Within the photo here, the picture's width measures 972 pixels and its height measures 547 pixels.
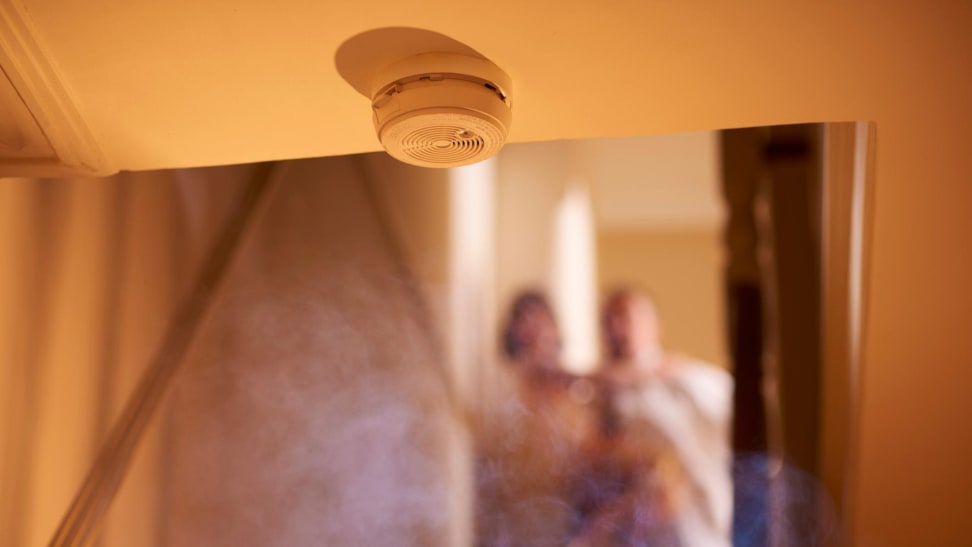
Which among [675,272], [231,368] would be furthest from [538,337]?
[231,368]

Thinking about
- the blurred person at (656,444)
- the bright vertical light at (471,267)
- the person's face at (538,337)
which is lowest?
the blurred person at (656,444)

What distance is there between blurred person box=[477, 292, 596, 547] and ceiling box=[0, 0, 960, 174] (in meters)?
1.61

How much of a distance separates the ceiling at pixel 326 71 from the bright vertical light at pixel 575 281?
2306 millimetres

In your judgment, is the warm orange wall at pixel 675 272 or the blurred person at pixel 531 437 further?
the warm orange wall at pixel 675 272

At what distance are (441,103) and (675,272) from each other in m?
3.34

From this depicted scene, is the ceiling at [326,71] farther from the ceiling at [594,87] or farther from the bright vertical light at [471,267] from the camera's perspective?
the bright vertical light at [471,267]

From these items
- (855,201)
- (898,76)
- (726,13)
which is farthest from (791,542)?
(726,13)

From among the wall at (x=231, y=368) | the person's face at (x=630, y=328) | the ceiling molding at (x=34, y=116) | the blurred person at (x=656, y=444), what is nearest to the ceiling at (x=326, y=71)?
the ceiling molding at (x=34, y=116)

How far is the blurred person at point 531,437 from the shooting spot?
7.78 ft

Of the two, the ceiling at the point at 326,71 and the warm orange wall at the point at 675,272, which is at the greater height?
the ceiling at the point at 326,71

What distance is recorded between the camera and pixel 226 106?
2.24ft

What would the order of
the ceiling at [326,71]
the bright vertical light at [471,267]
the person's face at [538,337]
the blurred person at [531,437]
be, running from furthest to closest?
the person's face at [538,337] < the blurred person at [531,437] < the bright vertical light at [471,267] < the ceiling at [326,71]

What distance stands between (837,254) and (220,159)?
0.67 metres

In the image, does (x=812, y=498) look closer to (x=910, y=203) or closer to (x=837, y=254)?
(x=837, y=254)
